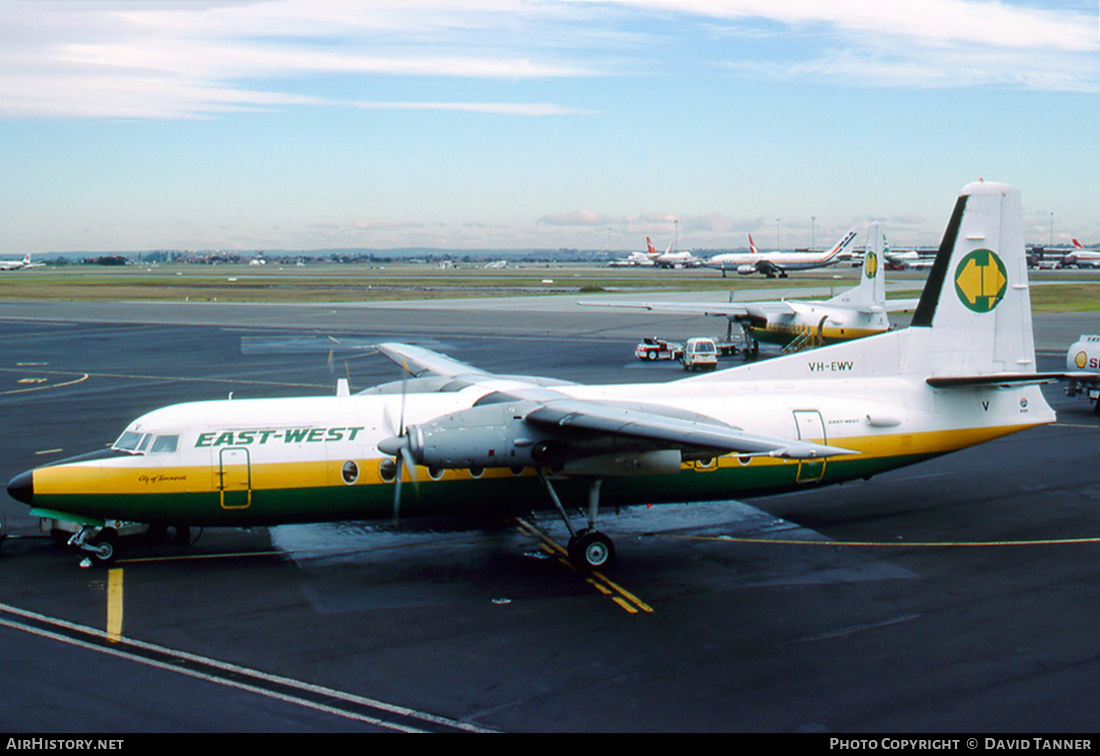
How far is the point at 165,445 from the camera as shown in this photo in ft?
59.6

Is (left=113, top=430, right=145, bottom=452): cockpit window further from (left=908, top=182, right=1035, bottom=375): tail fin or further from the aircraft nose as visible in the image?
(left=908, top=182, right=1035, bottom=375): tail fin

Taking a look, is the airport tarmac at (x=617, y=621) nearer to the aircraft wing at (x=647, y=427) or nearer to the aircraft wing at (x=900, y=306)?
the aircraft wing at (x=647, y=427)

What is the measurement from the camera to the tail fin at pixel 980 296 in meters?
21.7

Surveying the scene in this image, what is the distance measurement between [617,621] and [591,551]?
2619mm

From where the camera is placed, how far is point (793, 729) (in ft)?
38.3

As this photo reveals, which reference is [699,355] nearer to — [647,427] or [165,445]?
[647,427]

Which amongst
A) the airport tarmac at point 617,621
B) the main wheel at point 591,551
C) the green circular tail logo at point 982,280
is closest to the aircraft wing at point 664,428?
the main wheel at point 591,551

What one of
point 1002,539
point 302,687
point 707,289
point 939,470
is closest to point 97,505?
point 302,687

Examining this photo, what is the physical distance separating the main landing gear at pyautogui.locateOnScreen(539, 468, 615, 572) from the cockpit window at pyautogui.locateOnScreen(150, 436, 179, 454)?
24.0ft

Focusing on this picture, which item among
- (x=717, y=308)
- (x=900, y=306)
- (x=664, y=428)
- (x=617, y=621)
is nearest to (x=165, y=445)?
(x=617, y=621)

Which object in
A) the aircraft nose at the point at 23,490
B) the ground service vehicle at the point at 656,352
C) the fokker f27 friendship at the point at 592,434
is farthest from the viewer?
the ground service vehicle at the point at 656,352

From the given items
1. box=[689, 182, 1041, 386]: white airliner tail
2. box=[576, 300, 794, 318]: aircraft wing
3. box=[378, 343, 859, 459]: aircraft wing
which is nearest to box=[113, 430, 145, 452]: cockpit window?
box=[378, 343, 859, 459]: aircraft wing

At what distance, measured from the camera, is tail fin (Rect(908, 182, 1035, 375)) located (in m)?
21.7

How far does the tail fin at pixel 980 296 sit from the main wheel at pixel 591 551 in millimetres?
9043
